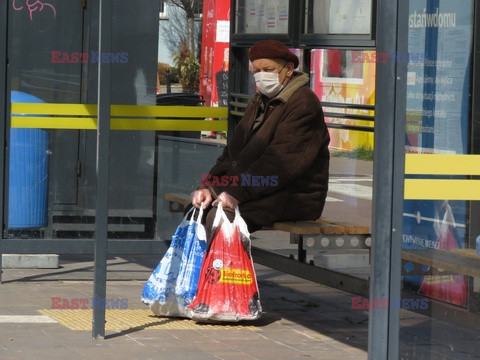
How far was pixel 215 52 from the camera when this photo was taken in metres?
9.17

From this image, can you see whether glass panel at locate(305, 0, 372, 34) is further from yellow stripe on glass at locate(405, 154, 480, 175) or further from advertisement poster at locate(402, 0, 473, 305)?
yellow stripe on glass at locate(405, 154, 480, 175)

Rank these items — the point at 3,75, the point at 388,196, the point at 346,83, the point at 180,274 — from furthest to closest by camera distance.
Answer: the point at 3,75, the point at 346,83, the point at 180,274, the point at 388,196

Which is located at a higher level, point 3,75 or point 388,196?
point 3,75

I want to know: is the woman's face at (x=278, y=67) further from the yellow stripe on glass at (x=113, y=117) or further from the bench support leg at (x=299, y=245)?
the yellow stripe on glass at (x=113, y=117)

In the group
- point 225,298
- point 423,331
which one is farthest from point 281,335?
point 423,331

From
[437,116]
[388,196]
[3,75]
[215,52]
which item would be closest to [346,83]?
[215,52]

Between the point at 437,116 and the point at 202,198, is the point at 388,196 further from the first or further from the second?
the point at 202,198

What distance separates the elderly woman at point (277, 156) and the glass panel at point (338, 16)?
0.47 metres

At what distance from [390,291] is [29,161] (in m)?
4.19

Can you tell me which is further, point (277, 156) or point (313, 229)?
point (277, 156)

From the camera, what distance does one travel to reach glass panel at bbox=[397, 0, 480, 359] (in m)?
4.61

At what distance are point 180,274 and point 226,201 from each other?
0.51m

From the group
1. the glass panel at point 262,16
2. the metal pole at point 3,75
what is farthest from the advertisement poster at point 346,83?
the metal pole at point 3,75

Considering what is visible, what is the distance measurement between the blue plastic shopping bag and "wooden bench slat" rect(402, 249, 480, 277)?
2056mm
